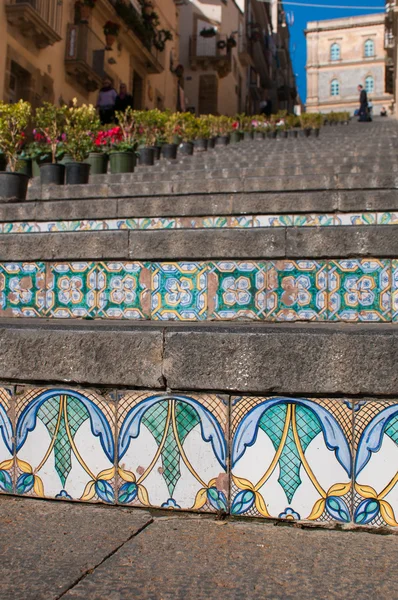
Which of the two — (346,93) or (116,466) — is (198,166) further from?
(346,93)

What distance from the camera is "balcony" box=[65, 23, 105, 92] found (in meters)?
17.9

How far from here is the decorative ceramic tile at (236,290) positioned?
3160 millimetres

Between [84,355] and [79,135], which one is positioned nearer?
[84,355]

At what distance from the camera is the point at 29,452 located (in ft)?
6.47

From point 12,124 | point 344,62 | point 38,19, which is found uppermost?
point 344,62

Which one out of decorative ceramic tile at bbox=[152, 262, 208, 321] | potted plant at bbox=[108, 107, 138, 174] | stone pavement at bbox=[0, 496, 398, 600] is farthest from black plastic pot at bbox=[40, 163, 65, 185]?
stone pavement at bbox=[0, 496, 398, 600]

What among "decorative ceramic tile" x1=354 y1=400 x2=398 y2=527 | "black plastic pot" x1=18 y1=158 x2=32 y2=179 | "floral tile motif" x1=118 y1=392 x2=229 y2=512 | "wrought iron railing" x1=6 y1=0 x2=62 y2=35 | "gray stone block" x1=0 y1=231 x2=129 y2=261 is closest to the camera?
"decorative ceramic tile" x1=354 y1=400 x2=398 y2=527

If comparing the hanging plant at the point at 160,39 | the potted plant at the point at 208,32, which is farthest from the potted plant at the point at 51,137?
the potted plant at the point at 208,32

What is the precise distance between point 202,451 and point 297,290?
1495 millimetres

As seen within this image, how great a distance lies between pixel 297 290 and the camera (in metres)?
3.15

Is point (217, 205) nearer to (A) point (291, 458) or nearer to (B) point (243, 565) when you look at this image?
(A) point (291, 458)

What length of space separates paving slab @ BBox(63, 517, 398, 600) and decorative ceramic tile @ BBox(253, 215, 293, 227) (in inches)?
111

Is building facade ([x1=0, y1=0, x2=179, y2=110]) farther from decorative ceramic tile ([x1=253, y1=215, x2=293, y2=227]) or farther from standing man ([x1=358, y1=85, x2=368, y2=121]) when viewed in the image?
decorative ceramic tile ([x1=253, y1=215, x2=293, y2=227])

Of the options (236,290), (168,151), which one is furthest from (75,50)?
(236,290)
